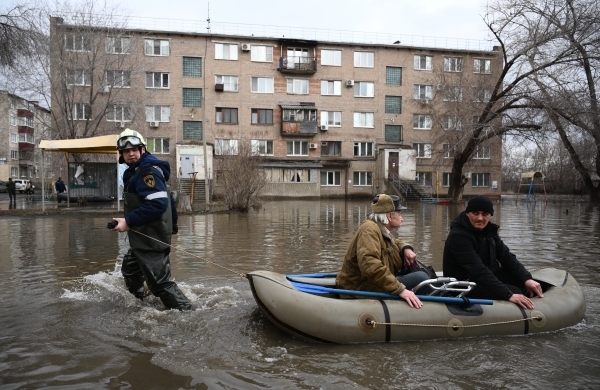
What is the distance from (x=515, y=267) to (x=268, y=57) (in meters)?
38.3

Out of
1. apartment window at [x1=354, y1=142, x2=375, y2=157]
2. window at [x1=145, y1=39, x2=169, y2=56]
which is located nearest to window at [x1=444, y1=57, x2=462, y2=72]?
apartment window at [x1=354, y1=142, x2=375, y2=157]

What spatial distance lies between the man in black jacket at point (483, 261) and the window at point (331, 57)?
38.5 metres

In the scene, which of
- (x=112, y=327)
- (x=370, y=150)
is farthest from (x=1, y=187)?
(x=112, y=327)

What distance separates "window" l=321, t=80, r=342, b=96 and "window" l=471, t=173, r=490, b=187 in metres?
15.1

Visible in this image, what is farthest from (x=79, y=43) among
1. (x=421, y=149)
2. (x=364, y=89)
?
(x=421, y=149)

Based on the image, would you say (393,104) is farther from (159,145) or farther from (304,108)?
(159,145)

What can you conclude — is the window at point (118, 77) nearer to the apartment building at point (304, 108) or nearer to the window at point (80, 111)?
the window at point (80, 111)

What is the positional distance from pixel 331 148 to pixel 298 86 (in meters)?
6.17

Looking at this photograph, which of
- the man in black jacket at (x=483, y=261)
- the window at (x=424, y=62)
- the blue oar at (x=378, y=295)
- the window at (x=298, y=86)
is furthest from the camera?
the window at (x=424, y=62)

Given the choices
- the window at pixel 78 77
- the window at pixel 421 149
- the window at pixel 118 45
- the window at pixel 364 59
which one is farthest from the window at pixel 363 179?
the window at pixel 78 77

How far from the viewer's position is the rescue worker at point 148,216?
534 centimetres

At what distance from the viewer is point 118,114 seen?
35.0 meters

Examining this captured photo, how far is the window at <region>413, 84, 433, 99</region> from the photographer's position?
145 feet

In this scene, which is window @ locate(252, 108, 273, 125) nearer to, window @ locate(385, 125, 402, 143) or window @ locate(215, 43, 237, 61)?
window @ locate(215, 43, 237, 61)
